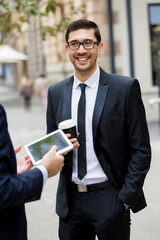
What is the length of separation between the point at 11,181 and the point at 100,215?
0.89m

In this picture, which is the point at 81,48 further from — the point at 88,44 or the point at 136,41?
the point at 136,41

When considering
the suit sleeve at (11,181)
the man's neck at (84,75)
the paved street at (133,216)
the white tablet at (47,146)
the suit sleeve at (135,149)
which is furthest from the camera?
the paved street at (133,216)

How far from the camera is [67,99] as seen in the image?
8.44 feet

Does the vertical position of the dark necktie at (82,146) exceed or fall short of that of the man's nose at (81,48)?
it falls short

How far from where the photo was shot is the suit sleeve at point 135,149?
7.88 ft

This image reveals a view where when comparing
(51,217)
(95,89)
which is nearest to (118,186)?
(95,89)

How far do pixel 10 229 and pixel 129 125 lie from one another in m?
1.01

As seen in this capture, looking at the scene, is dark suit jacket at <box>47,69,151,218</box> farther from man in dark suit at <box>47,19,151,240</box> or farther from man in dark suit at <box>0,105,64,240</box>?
man in dark suit at <box>0,105,64,240</box>

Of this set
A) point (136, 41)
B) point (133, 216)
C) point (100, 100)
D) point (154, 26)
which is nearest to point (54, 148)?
point (100, 100)

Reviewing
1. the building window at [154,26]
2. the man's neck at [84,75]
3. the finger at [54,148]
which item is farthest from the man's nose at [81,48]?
the building window at [154,26]

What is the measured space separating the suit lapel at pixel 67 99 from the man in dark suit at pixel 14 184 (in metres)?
0.59

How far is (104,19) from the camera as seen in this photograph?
13062 mm

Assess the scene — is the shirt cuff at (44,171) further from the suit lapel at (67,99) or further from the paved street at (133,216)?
the paved street at (133,216)

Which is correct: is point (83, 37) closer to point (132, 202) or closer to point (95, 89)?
point (95, 89)
